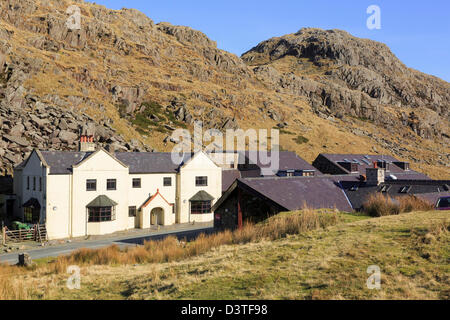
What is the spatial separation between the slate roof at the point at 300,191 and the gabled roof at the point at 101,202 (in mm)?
17761

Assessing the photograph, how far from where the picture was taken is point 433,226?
14367 millimetres

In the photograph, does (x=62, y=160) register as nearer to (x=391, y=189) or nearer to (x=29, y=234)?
(x=29, y=234)

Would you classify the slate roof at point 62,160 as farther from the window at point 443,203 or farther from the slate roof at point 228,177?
the window at point 443,203

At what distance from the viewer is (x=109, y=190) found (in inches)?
1599

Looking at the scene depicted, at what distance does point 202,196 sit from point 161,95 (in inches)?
2497

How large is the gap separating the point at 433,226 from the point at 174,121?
8479cm

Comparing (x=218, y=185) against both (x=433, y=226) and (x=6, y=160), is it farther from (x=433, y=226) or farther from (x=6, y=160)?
(x=433, y=226)

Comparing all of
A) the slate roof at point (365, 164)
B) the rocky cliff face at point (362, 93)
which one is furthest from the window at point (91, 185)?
the rocky cliff face at point (362, 93)

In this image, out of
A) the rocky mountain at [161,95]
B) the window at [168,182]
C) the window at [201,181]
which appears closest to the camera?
the window at [168,182]

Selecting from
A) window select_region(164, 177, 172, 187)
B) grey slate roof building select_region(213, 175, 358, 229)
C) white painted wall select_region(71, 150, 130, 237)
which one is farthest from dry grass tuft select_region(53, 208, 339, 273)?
window select_region(164, 177, 172, 187)

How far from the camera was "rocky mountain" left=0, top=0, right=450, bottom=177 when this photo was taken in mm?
67188

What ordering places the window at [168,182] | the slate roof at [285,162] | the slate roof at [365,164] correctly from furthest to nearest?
1. the slate roof at [285,162]
2. the slate roof at [365,164]
3. the window at [168,182]

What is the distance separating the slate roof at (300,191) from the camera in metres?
23.6
